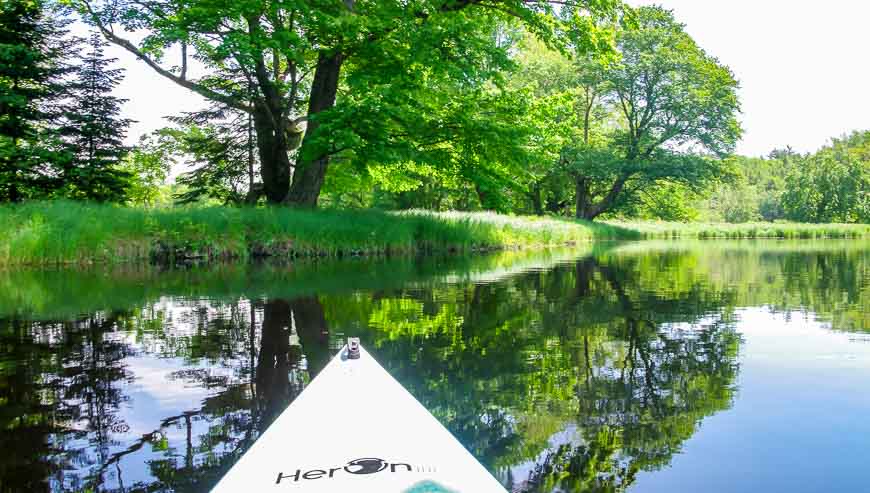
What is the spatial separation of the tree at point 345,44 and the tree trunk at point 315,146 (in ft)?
0.10

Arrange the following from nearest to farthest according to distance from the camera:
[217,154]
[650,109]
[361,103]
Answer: [361,103], [217,154], [650,109]

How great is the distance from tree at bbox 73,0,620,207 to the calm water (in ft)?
23.1

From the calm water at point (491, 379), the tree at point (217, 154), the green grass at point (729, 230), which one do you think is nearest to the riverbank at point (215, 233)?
the calm water at point (491, 379)

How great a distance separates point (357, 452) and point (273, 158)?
55.8 ft

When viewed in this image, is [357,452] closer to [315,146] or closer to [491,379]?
[491,379]

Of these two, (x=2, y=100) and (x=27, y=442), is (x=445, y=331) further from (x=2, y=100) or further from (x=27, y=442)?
(x=2, y=100)

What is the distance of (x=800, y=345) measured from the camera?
5207 millimetres

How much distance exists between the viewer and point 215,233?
1531cm

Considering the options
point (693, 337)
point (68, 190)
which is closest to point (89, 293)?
point (693, 337)

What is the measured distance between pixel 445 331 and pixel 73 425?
10.7 ft

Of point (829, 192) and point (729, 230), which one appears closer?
point (729, 230)

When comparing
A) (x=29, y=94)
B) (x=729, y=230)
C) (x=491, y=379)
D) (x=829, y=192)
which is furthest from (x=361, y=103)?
(x=829, y=192)

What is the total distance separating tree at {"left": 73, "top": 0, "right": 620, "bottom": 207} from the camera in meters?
14.2

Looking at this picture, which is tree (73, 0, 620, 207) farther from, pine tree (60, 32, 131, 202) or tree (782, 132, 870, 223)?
tree (782, 132, 870, 223)
